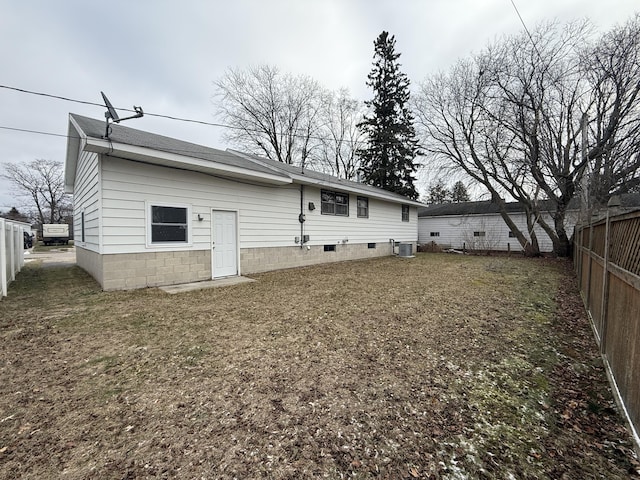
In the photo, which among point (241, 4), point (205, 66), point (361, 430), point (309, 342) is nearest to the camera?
point (361, 430)

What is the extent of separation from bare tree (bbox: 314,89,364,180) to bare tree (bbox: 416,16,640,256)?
9154 mm

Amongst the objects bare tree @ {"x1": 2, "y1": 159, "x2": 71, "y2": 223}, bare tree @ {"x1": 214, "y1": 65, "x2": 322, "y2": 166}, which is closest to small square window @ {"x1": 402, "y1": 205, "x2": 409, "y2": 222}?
bare tree @ {"x1": 214, "y1": 65, "x2": 322, "y2": 166}

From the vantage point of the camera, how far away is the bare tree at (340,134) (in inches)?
926

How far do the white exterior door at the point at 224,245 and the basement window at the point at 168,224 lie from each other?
2.45 ft

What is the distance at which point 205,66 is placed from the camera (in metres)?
11.4

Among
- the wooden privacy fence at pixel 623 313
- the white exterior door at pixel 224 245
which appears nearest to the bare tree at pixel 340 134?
the white exterior door at pixel 224 245

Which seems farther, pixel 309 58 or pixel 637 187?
pixel 309 58

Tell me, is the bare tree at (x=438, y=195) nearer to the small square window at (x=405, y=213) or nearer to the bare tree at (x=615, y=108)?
the small square window at (x=405, y=213)

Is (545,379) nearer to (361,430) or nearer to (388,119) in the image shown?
(361,430)

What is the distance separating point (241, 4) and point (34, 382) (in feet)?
35.9

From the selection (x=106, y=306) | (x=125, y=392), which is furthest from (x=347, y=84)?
(x=125, y=392)

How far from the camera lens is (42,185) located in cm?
2770

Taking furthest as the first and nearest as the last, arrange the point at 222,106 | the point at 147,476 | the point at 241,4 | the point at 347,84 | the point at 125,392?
1. the point at 347,84
2. the point at 222,106
3. the point at 241,4
4. the point at 125,392
5. the point at 147,476

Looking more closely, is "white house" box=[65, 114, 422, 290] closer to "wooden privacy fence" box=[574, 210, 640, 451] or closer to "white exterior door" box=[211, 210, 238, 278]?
"white exterior door" box=[211, 210, 238, 278]
